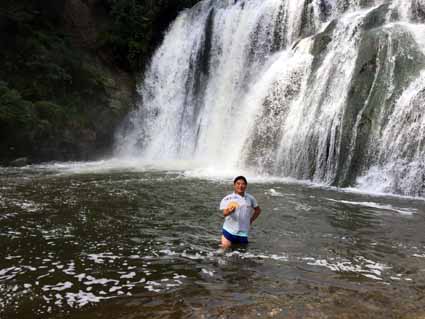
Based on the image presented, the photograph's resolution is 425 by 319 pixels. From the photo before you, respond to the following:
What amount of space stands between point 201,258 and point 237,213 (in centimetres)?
83

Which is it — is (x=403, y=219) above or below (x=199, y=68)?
below

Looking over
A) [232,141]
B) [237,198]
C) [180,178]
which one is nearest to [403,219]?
[237,198]

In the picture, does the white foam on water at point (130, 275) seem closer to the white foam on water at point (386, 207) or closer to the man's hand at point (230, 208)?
the man's hand at point (230, 208)

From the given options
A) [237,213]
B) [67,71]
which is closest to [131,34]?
[67,71]

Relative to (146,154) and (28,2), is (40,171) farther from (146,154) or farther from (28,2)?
(28,2)

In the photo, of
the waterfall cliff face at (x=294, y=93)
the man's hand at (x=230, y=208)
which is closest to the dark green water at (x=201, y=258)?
the man's hand at (x=230, y=208)

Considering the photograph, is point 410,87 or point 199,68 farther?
point 199,68

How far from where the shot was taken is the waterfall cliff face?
13188 mm

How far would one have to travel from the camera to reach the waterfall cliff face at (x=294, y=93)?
1319 centimetres

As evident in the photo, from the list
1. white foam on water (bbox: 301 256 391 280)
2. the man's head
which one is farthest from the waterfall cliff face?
the man's head

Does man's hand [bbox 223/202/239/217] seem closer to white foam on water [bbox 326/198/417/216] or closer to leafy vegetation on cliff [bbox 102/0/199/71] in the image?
white foam on water [bbox 326/198/417/216]

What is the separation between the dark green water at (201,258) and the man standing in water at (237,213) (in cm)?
22

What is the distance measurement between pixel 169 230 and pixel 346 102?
9019mm

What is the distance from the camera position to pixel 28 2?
22391 mm
